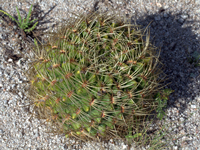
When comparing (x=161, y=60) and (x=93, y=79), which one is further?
(x=161, y=60)

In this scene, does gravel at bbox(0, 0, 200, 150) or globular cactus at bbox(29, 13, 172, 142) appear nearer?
globular cactus at bbox(29, 13, 172, 142)

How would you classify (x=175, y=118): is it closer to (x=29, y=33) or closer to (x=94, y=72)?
(x=94, y=72)

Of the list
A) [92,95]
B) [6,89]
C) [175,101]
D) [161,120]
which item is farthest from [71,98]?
[175,101]

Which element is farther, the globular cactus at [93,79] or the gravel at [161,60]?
the gravel at [161,60]
